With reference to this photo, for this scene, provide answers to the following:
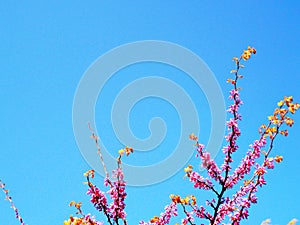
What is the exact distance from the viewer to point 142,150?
333 inches

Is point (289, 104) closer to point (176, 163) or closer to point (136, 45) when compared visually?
point (176, 163)

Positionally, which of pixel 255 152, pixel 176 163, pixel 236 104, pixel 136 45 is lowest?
pixel 255 152

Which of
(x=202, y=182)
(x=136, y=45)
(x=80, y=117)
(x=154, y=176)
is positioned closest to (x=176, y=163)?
(x=154, y=176)

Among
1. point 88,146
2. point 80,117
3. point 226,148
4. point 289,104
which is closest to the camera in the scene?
point 289,104

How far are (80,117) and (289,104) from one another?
506 cm

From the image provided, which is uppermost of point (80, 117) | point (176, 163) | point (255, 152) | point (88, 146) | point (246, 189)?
point (80, 117)

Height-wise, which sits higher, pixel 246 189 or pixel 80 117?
pixel 80 117

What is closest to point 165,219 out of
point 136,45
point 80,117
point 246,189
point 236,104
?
point 246,189

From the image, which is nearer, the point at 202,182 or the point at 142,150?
the point at 202,182

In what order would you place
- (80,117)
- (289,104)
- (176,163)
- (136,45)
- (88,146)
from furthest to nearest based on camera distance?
(136,45)
(80,117)
(176,163)
(88,146)
(289,104)

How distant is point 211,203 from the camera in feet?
22.5

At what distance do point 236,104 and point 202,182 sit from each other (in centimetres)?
154

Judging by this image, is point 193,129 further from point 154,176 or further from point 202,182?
point 202,182

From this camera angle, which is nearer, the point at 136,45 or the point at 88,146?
the point at 88,146
